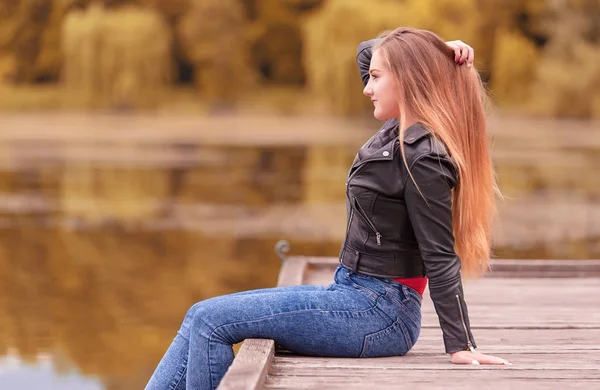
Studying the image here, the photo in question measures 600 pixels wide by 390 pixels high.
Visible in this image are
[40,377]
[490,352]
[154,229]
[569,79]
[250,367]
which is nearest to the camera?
[250,367]

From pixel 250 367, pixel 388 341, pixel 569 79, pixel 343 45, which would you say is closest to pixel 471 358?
pixel 388 341

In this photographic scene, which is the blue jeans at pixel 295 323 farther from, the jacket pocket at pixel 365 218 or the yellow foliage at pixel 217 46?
the yellow foliage at pixel 217 46

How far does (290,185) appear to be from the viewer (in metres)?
12.0

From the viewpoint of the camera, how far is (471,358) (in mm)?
2475

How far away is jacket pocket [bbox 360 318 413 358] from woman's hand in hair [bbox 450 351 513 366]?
12 centimetres

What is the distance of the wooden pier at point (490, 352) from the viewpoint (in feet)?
7.67

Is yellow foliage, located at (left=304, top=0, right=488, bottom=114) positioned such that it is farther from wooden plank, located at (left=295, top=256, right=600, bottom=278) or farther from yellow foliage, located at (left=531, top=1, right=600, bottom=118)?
wooden plank, located at (left=295, top=256, right=600, bottom=278)

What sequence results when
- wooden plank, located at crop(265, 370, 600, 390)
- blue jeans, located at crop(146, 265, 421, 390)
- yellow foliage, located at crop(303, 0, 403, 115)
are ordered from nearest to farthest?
1. wooden plank, located at crop(265, 370, 600, 390)
2. blue jeans, located at crop(146, 265, 421, 390)
3. yellow foliage, located at crop(303, 0, 403, 115)

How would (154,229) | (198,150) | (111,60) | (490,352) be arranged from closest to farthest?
1. (490,352)
2. (154,229)
3. (198,150)
4. (111,60)

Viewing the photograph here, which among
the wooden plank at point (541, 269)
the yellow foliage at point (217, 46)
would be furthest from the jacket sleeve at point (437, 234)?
the yellow foliage at point (217, 46)

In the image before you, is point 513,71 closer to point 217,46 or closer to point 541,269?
point 217,46

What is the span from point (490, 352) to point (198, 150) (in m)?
14.9

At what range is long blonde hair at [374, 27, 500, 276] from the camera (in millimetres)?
2482

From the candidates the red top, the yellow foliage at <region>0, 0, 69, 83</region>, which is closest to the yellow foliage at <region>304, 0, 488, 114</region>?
the yellow foliage at <region>0, 0, 69, 83</region>
